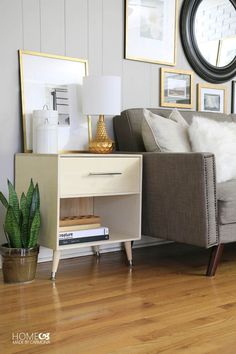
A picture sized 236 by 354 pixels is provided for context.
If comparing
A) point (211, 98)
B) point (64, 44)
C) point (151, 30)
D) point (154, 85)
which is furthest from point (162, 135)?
point (211, 98)

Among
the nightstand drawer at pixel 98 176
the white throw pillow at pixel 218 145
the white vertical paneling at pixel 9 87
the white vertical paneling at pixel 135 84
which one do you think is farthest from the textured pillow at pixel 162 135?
the white vertical paneling at pixel 9 87

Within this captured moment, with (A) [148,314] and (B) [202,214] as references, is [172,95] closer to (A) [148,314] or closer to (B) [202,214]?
(B) [202,214]

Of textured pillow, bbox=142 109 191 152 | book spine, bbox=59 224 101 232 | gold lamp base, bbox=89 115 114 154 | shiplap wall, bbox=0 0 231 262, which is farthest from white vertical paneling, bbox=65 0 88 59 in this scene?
book spine, bbox=59 224 101 232

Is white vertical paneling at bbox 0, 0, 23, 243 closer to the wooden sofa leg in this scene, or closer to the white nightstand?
the white nightstand

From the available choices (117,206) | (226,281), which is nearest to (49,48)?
(117,206)

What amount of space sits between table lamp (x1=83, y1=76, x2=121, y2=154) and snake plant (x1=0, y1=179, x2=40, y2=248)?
0.55m

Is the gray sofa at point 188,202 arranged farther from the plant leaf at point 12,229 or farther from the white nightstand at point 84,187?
the plant leaf at point 12,229

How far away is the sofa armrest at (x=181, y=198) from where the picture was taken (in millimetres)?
2346

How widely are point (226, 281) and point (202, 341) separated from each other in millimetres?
799

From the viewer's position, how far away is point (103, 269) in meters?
2.59

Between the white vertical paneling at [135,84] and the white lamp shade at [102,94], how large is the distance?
47 cm

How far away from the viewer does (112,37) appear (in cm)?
303

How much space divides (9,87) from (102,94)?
51 centimetres

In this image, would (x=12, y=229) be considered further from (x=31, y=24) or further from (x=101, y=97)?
(x=31, y=24)
